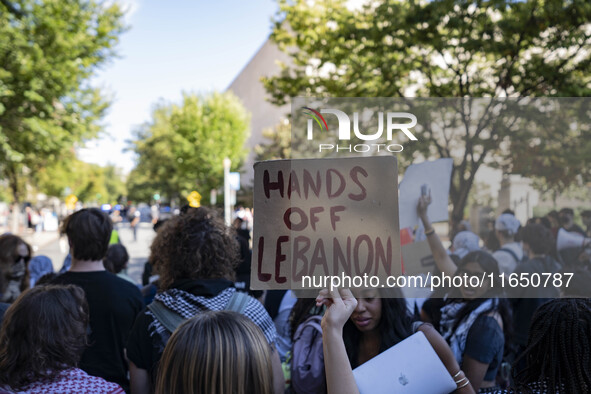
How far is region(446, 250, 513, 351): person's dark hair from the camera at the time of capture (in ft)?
8.20

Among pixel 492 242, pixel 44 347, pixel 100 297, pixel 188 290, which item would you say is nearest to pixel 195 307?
pixel 188 290

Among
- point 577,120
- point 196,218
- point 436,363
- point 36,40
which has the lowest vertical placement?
point 436,363

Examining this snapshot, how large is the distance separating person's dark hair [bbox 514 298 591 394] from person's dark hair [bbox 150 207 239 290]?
55.9 inches

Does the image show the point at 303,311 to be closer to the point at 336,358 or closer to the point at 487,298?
the point at 487,298

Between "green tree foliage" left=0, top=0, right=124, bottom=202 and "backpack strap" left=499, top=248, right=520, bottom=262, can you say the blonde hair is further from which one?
"green tree foliage" left=0, top=0, right=124, bottom=202

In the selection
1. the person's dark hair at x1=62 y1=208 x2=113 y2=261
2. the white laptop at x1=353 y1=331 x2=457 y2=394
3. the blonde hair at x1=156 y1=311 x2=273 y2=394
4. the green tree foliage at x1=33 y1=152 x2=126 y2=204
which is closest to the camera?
the blonde hair at x1=156 y1=311 x2=273 y2=394

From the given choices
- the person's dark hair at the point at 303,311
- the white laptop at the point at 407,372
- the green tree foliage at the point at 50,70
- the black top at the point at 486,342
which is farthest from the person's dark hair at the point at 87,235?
the green tree foliage at the point at 50,70

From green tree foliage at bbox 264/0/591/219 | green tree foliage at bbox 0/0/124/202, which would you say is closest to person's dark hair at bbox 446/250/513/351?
green tree foliage at bbox 264/0/591/219

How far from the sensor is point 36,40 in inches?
467

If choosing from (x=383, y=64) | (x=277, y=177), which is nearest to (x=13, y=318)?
(x=277, y=177)

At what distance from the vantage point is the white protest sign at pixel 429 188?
246 cm

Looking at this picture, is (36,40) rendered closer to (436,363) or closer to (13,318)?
(13,318)

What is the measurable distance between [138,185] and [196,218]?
77881 millimetres

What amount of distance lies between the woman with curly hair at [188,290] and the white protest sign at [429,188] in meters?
0.84
